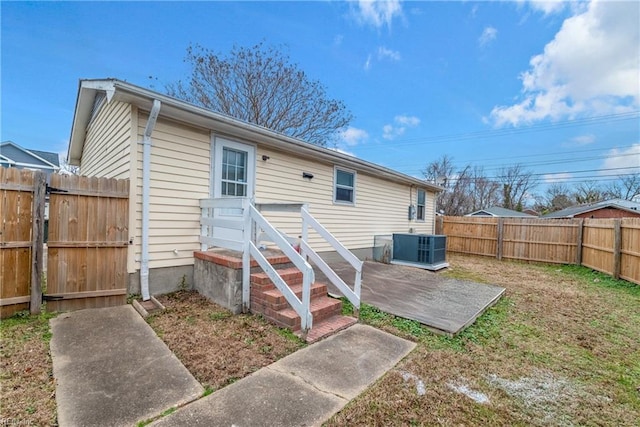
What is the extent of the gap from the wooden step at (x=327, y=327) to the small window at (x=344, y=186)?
4547mm

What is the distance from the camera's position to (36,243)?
3.67 m

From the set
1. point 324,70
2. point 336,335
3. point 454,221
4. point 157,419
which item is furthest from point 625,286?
point 324,70

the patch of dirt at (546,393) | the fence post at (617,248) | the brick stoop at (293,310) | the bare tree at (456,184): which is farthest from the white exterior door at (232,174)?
the bare tree at (456,184)

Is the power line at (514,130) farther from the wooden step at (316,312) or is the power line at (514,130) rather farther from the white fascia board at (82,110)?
the wooden step at (316,312)

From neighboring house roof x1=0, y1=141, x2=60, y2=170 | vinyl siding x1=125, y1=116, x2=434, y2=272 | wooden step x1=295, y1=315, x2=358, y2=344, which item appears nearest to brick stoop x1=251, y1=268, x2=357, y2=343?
wooden step x1=295, y1=315, x2=358, y2=344

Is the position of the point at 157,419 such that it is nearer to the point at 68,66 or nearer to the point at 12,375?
the point at 12,375

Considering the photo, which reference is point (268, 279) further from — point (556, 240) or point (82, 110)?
point (556, 240)

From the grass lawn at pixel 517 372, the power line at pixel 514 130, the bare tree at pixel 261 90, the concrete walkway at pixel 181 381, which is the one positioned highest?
the power line at pixel 514 130

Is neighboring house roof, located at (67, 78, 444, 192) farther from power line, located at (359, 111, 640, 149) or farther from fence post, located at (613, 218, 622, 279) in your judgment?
power line, located at (359, 111, 640, 149)

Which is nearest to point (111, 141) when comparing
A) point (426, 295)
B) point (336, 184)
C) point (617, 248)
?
point (336, 184)

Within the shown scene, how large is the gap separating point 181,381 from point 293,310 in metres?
1.62

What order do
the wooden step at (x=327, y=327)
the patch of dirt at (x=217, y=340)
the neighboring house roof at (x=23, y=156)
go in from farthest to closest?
1. the neighboring house roof at (x=23, y=156)
2. the wooden step at (x=327, y=327)
3. the patch of dirt at (x=217, y=340)

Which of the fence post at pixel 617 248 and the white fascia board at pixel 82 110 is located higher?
the white fascia board at pixel 82 110

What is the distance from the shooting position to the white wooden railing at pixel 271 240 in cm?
348
